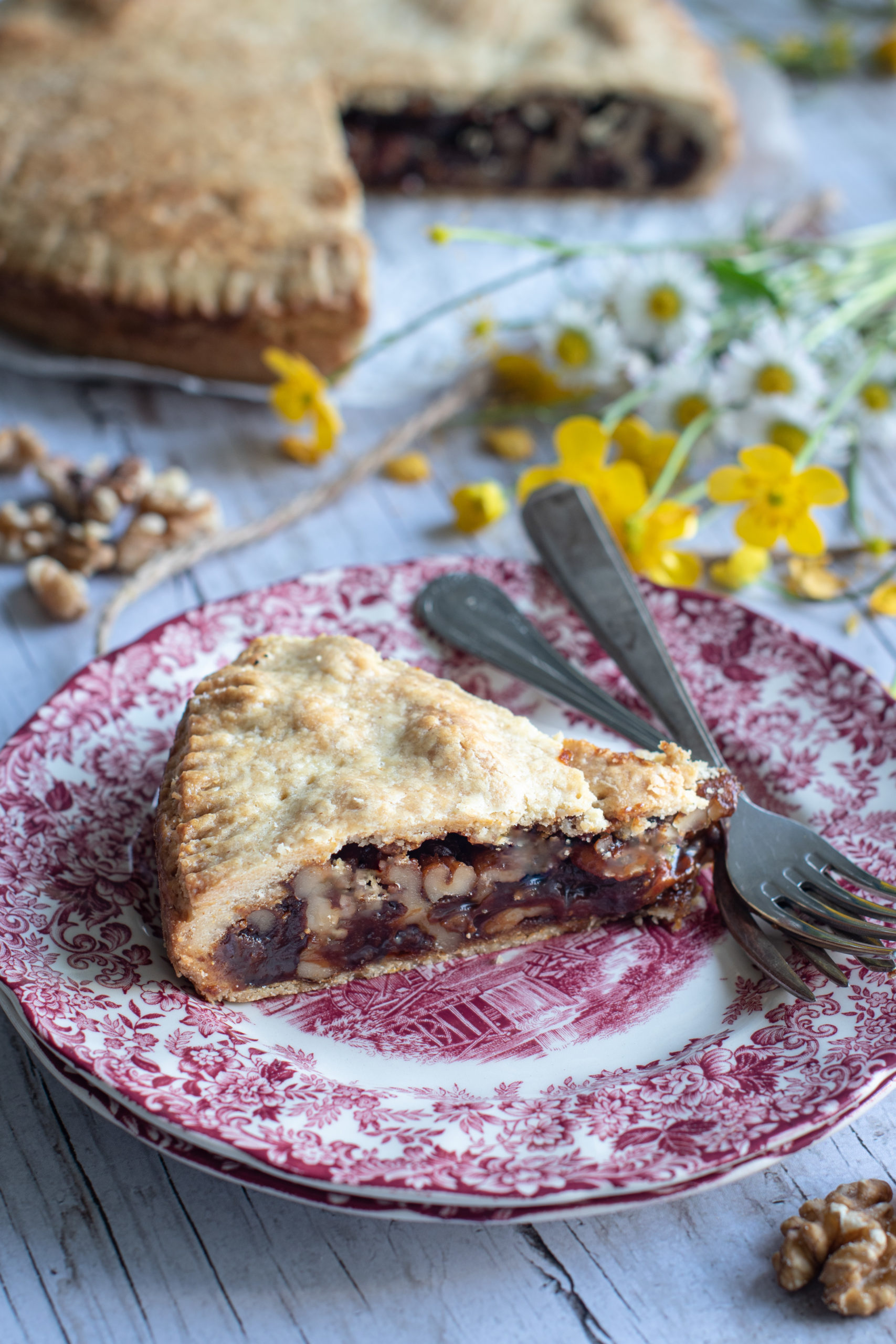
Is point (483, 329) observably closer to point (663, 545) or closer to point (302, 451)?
point (302, 451)

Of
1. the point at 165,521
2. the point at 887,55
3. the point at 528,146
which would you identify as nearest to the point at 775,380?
the point at 165,521

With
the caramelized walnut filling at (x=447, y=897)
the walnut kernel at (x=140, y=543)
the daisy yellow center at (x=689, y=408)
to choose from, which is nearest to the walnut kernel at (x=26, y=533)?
the walnut kernel at (x=140, y=543)

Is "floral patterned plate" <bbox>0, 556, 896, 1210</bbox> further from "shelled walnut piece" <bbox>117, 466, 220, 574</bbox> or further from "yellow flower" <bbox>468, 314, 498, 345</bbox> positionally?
"yellow flower" <bbox>468, 314, 498, 345</bbox>

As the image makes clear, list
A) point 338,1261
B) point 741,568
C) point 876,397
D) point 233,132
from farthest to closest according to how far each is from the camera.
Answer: point 233,132
point 876,397
point 741,568
point 338,1261

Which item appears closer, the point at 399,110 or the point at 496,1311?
the point at 496,1311

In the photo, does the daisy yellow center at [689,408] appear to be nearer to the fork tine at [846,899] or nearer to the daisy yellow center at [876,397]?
the daisy yellow center at [876,397]

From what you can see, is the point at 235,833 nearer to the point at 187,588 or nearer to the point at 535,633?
the point at 535,633

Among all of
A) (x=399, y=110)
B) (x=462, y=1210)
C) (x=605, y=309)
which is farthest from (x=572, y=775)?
(x=399, y=110)
